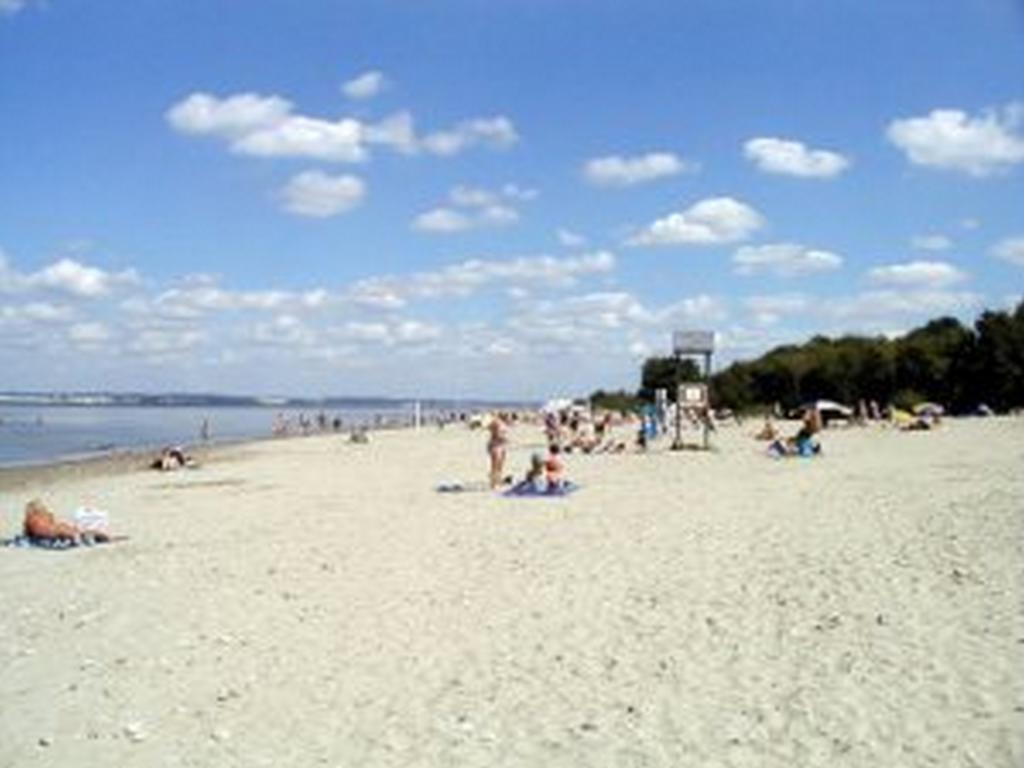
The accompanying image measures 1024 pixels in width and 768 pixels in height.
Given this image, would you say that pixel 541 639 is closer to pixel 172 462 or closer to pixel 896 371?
pixel 172 462

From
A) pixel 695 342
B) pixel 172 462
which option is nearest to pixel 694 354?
pixel 695 342

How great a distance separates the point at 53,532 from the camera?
1739 centimetres

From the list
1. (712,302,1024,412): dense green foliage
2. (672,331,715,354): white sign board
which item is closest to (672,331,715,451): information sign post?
(672,331,715,354): white sign board

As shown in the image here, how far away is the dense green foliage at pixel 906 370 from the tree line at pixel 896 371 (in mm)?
60

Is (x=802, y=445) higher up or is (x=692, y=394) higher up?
(x=692, y=394)

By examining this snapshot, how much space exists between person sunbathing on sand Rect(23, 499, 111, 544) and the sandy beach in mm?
495

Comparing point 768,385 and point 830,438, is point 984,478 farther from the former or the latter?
point 768,385

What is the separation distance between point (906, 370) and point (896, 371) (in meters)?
0.75

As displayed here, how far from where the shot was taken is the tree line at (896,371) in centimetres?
8125

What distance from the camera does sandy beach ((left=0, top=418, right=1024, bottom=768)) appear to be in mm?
7277

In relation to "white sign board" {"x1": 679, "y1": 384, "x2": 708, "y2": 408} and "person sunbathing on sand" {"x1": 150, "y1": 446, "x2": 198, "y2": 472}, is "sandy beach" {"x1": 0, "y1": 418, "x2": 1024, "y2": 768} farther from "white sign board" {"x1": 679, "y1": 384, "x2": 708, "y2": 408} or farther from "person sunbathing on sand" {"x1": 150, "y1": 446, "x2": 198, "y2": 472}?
"person sunbathing on sand" {"x1": 150, "y1": 446, "x2": 198, "y2": 472}

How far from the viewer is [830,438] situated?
44969mm

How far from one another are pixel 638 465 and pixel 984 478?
9.73m

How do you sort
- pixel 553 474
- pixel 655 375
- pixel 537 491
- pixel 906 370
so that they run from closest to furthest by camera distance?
1. pixel 537 491
2. pixel 553 474
3. pixel 906 370
4. pixel 655 375
